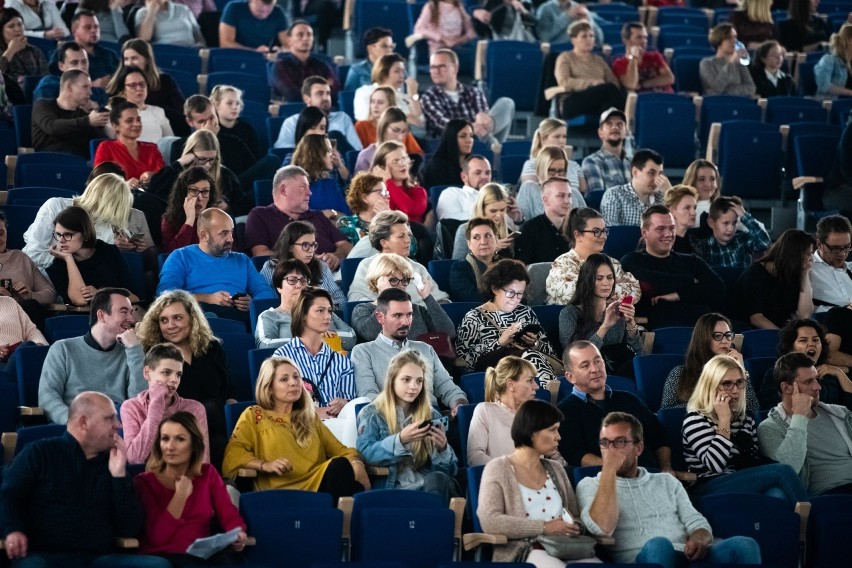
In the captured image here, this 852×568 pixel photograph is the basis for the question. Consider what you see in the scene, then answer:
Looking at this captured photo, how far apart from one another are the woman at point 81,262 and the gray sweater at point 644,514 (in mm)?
2412

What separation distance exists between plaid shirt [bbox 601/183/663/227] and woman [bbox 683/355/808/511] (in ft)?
8.13

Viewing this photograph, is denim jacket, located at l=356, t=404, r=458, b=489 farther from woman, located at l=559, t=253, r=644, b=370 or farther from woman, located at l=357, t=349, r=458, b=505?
woman, located at l=559, t=253, r=644, b=370

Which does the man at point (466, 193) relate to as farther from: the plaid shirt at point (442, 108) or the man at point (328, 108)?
the plaid shirt at point (442, 108)

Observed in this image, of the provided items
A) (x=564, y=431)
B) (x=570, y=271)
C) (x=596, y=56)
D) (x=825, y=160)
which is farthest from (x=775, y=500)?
(x=596, y=56)

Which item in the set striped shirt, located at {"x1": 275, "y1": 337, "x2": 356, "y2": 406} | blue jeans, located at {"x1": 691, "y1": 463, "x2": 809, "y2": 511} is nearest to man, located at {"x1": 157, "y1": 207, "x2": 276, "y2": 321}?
striped shirt, located at {"x1": 275, "y1": 337, "x2": 356, "y2": 406}

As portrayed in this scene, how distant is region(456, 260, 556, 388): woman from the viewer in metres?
6.87

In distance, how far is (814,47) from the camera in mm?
12234

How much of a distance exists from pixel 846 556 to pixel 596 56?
5.52m

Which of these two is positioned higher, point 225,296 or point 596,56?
point 596,56

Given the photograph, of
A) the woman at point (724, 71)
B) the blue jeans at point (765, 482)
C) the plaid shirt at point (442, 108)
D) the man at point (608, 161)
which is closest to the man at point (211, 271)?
the blue jeans at point (765, 482)

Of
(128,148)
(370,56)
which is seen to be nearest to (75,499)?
(128,148)

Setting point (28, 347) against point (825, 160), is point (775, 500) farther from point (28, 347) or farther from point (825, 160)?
point (825, 160)

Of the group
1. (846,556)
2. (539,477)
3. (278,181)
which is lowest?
(846,556)

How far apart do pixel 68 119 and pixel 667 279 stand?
3.50 meters
